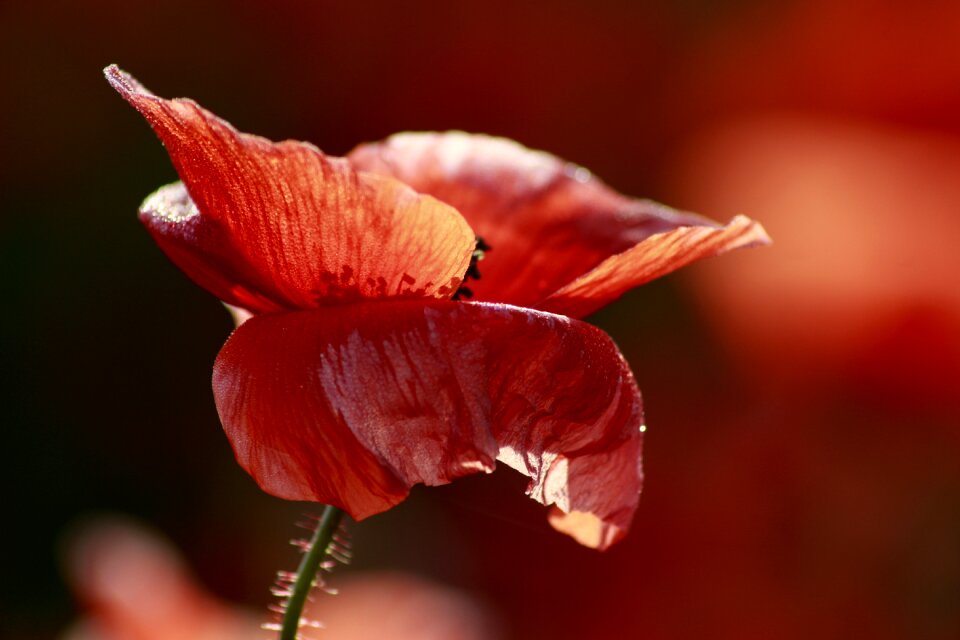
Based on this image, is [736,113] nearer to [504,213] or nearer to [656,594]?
[656,594]

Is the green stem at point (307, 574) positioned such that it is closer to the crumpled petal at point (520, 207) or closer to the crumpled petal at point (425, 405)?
the crumpled petal at point (425, 405)

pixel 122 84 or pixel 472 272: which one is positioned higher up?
pixel 122 84

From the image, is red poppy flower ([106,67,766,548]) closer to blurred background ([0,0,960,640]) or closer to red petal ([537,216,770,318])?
red petal ([537,216,770,318])

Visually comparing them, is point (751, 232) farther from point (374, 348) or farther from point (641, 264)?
point (374, 348)

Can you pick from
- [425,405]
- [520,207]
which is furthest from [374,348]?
[520,207]

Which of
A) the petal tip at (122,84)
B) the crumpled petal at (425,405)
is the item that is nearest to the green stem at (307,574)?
the crumpled petal at (425,405)

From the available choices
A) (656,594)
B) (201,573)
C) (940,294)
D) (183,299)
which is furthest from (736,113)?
(201,573)

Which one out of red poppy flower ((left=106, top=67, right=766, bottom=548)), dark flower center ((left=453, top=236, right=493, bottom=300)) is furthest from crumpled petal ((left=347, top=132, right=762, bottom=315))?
red poppy flower ((left=106, top=67, right=766, bottom=548))
